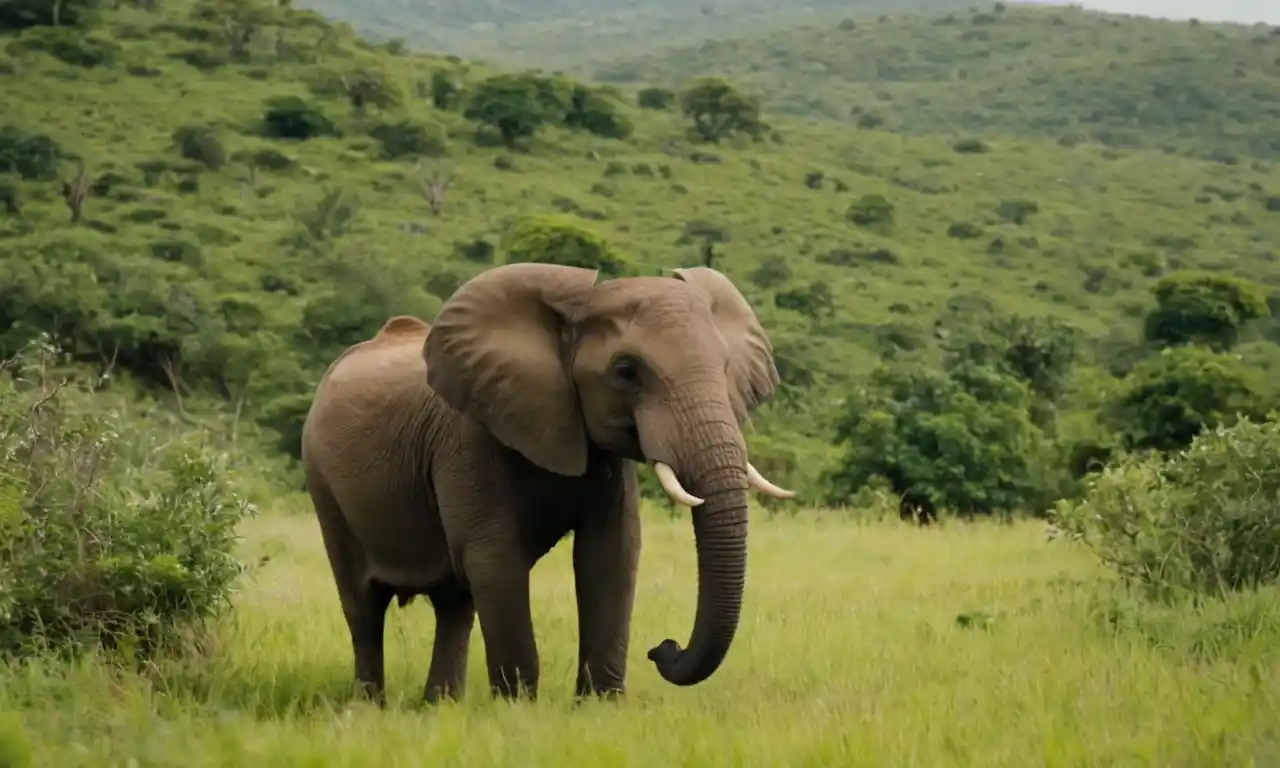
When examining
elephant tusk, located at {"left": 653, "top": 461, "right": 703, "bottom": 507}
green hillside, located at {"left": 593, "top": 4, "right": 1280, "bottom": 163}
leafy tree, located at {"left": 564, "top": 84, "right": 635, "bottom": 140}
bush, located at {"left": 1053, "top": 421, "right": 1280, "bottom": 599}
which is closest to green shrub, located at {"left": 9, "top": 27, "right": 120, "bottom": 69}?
leafy tree, located at {"left": 564, "top": 84, "right": 635, "bottom": 140}

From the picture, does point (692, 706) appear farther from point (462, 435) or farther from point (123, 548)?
→ point (123, 548)

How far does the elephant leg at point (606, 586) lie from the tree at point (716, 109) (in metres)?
63.9

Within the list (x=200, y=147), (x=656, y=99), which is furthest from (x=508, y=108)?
(x=656, y=99)

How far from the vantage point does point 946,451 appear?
18344 mm

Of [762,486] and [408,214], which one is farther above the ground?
[762,486]

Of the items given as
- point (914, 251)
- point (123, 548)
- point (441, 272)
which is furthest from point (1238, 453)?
point (914, 251)

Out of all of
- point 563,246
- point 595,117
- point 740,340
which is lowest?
point 595,117

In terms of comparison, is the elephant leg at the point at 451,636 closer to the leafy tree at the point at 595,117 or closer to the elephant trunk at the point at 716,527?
the elephant trunk at the point at 716,527

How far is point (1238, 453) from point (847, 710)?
406 cm

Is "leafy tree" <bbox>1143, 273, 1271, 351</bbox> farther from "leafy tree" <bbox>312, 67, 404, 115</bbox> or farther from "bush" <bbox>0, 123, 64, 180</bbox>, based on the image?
"leafy tree" <bbox>312, 67, 404, 115</bbox>

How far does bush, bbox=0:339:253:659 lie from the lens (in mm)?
6758

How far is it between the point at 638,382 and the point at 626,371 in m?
0.06

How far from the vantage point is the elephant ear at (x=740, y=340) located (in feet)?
20.3

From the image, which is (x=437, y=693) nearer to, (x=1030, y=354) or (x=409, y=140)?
(x=1030, y=354)
